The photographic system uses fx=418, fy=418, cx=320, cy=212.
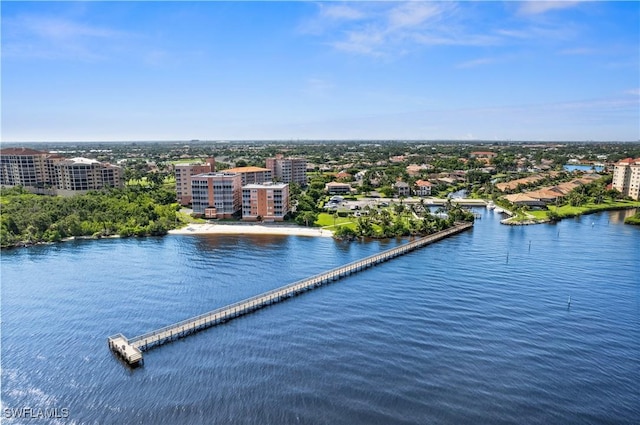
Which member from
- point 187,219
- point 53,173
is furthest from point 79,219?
point 53,173

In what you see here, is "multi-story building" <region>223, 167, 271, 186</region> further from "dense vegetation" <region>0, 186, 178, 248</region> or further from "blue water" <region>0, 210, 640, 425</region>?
"blue water" <region>0, 210, 640, 425</region>

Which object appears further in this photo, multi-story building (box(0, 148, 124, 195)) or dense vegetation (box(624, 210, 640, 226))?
multi-story building (box(0, 148, 124, 195))

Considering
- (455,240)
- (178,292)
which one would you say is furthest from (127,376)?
(455,240)

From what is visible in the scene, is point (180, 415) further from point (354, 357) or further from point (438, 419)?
point (438, 419)

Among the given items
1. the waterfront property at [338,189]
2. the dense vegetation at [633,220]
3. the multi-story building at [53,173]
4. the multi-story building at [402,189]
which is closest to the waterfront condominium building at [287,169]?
the waterfront property at [338,189]

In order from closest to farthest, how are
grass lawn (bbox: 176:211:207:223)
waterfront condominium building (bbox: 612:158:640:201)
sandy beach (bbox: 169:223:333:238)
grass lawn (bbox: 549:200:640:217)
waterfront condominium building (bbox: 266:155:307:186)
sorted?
sandy beach (bbox: 169:223:333:238), grass lawn (bbox: 176:211:207:223), grass lawn (bbox: 549:200:640:217), waterfront condominium building (bbox: 612:158:640:201), waterfront condominium building (bbox: 266:155:307:186)

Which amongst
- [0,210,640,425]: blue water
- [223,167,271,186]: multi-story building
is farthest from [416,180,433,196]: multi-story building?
[0,210,640,425]: blue water

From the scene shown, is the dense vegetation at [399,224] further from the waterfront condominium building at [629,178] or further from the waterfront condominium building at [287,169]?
the waterfront condominium building at [629,178]
